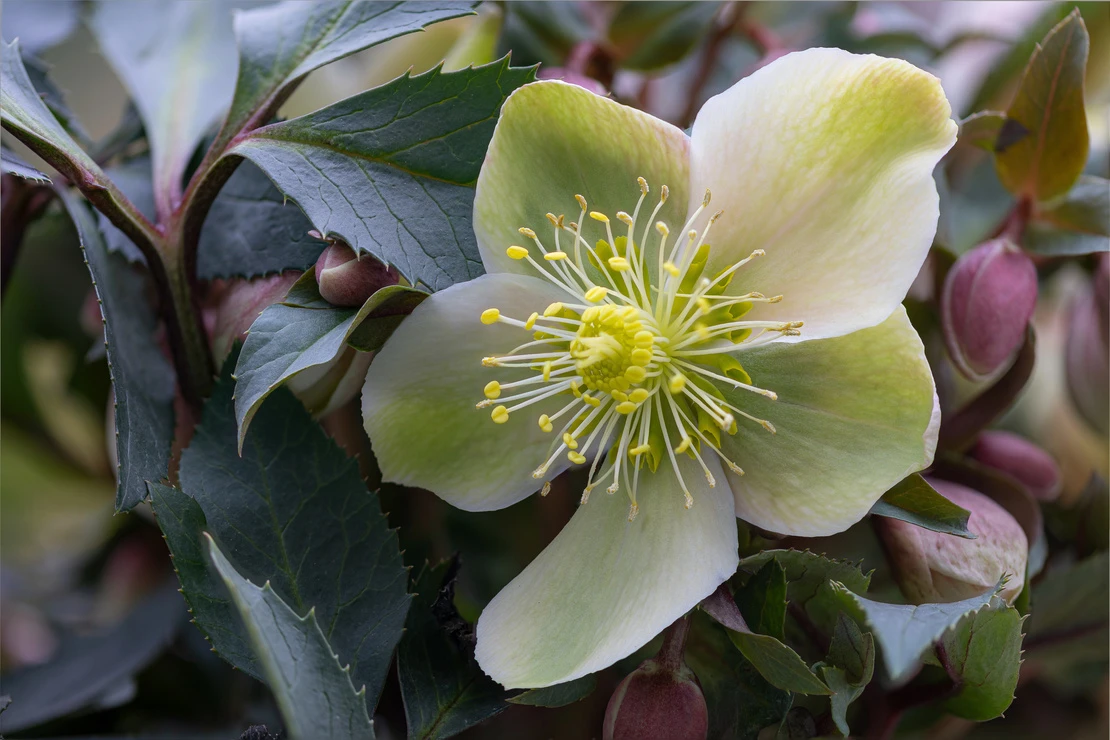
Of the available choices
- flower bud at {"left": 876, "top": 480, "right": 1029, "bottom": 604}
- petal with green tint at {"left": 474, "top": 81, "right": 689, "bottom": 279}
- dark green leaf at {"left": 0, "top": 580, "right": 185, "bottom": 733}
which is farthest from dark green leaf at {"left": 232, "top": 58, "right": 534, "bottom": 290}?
dark green leaf at {"left": 0, "top": 580, "right": 185, "bottom": 733}

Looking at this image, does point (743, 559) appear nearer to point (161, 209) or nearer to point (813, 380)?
point (813, 380)

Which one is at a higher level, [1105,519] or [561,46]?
[561,46]

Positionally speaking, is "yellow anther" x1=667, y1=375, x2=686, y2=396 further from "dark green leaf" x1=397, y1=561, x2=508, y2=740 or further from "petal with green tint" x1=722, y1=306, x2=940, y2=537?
"dark green leaf" x1=397, y1=561, x2=508, y2=740

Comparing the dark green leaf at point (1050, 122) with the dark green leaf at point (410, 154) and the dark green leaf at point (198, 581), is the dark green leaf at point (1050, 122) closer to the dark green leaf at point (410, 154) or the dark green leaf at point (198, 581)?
the dark green leaf at point (410, 154)

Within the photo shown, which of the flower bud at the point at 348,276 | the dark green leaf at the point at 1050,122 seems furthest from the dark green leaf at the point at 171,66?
the dark green leaf at the point at 1050,122

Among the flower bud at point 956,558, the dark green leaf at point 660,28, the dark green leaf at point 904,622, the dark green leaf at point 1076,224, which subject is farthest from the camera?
the dark green leaf at point 660,28

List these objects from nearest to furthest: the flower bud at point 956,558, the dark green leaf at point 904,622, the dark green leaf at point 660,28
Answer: the dark green leaf at point 904,622 < the flower bud at point 956,558 < the dark green leaf at point 660,28

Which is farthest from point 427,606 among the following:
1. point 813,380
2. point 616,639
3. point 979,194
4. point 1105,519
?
point 979,194
